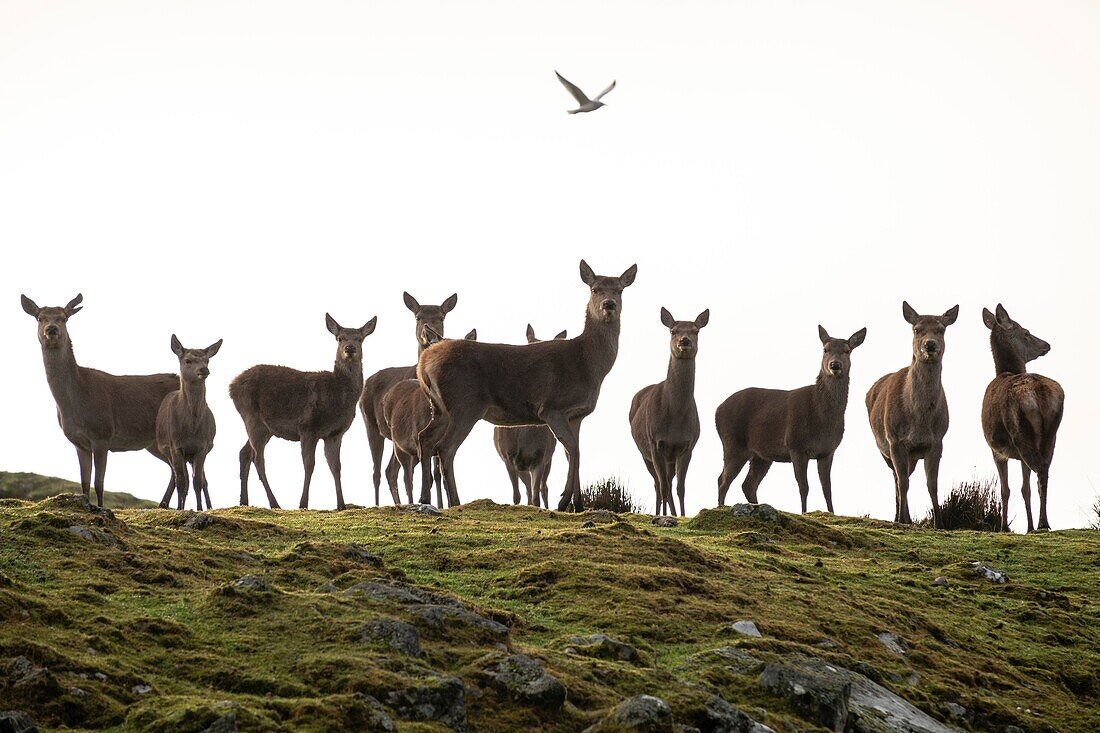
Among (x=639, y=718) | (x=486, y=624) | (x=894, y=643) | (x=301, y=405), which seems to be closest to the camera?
(x=639, y=718)

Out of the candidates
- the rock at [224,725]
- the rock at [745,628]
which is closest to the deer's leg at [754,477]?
the rock at [745,628]

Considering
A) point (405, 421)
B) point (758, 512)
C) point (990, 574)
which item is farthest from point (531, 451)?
point (990, 574)

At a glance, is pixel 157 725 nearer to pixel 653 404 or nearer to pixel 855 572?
pixel 855 572

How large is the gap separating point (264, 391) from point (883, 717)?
13.8 metres

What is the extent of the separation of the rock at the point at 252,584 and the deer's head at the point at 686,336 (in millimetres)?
11592

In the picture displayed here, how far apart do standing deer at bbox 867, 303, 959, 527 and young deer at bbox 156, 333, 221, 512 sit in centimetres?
1026

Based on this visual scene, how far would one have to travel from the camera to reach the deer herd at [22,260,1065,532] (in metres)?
18.7

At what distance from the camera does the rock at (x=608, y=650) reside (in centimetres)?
1012

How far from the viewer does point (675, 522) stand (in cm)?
1666

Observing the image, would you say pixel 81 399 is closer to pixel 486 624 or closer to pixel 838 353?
pixel 838 353

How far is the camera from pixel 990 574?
14867 mm

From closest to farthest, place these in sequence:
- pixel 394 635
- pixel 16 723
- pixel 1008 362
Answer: pixel 16 723
pixel 394 635
pixel 1008 362

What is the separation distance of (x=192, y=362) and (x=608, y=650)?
12447 mm

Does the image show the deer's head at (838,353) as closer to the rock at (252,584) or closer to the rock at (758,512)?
the rock at (758,512)
